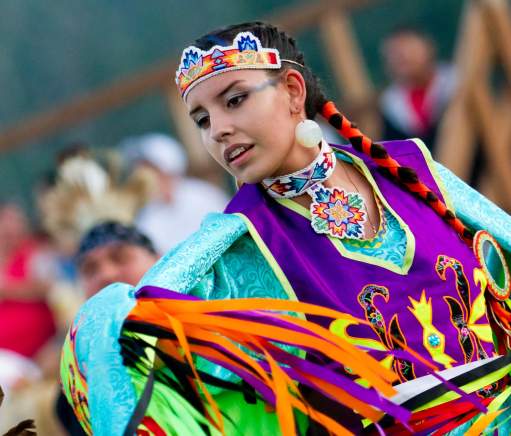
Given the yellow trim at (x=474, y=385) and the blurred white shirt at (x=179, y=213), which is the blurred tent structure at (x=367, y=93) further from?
the yellow trim at (x=474, y=385)

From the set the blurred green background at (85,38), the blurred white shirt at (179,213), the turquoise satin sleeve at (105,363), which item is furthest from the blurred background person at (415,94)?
the turquoise satin sleeve at (105,363)

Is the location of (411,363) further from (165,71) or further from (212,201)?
(165,71)

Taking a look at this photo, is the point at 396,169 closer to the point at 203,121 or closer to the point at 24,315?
the point at 203,121

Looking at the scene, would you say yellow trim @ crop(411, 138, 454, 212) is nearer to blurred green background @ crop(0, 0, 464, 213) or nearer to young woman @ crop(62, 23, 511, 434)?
young woman @ crop(62, 23, 511, 434)

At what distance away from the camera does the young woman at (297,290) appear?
7.58ft

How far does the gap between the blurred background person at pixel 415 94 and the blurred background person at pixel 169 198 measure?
1.02 metres

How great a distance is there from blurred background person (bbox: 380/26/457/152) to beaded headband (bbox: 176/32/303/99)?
324cm

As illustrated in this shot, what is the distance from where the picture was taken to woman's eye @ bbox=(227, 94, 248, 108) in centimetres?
248

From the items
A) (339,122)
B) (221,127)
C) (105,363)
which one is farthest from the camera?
(339,122)

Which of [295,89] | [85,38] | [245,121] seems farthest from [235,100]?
[85,38]

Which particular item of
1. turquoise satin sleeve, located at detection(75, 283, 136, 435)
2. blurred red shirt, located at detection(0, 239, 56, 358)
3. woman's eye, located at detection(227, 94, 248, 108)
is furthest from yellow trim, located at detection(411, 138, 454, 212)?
blurred red shirt, located at detection(0, 239, 56, 358)

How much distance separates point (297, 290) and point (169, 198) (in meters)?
3.52

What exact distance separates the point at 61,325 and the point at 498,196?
7.60ft

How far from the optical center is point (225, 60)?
8.16 ft
